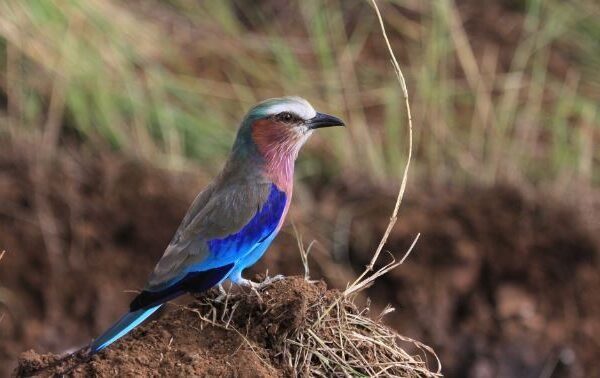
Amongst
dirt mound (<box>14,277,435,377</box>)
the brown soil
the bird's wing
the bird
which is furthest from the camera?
the brown soil

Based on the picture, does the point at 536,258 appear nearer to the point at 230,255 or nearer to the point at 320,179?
the point at 320,179

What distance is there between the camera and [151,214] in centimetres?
977

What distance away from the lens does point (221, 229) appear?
5.50 metres

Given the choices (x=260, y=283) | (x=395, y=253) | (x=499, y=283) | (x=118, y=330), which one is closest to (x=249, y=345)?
(x=260, y=283)

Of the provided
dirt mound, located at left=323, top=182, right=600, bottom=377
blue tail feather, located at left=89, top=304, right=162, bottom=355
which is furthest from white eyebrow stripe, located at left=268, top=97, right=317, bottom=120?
dirt mound, located at left=323, top=182, right=600, bottom=377

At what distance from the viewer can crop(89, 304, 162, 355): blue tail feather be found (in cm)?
483

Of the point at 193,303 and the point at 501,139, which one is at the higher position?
the point at 193,303

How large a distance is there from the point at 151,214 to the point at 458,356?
8.04 ft

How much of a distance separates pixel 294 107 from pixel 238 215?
623 mm

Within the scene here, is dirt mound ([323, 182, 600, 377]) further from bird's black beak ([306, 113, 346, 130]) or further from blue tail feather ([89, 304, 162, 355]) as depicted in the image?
blue tail feather ([89, 304, 162, 355])

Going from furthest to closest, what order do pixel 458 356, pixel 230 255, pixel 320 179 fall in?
pixel 320 179, pixel 458 356, pixel 230 255

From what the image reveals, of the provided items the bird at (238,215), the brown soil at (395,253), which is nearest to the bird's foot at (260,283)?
the bird at (238,215)

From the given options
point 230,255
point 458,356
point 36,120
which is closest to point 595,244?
point 458,356

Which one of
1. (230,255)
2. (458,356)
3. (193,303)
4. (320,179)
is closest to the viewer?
(193,303)
